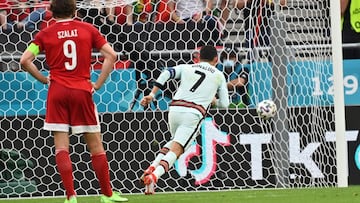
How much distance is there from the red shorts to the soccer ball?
3.08 meters

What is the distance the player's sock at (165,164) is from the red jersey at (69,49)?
6.42 ft

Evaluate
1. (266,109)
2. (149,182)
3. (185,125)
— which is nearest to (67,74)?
(149,182)

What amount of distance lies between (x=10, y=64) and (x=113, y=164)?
5.83ft

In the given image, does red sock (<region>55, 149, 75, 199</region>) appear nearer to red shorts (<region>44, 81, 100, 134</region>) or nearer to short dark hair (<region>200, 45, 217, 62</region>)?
red shorts (<region>44, 81, 100, 134</region>)

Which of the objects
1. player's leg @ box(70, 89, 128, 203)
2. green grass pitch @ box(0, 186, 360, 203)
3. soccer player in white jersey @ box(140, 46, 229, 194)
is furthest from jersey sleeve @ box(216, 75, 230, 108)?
player's leg @ box(70, 89, 128, 203)

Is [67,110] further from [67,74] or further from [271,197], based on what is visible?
[271,197]

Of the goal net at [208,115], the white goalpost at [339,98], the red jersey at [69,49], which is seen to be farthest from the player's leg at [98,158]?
the white goalpost at [339,98]

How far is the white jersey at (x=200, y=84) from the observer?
36.5 feet

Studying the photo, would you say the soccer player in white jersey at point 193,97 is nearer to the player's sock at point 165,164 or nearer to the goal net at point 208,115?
the player's sock at point 165,164

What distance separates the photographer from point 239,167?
12.8 m

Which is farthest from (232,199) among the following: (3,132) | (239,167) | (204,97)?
(3,132)

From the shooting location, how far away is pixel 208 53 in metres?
11.2

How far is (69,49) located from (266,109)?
329 centimetres

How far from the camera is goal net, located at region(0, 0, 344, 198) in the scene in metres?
12.5
